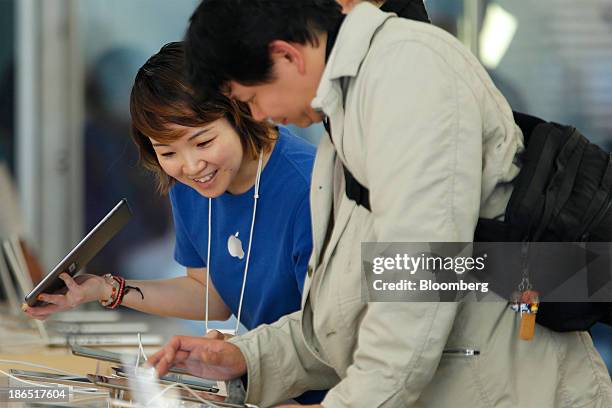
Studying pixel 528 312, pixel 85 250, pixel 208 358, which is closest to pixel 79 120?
pixel 85 250

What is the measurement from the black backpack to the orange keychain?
0.04ft

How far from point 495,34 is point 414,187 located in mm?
3186

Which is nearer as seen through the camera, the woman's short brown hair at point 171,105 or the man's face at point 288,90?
the man's face at point 288,90

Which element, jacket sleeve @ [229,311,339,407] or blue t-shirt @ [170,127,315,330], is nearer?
jacket sleeve @ [229,311,339,407]

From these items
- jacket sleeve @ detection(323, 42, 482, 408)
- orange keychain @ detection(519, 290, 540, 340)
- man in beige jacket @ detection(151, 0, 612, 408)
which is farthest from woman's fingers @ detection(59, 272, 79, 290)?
Result: orange keychain @ detection(519, 290, 540, 340)

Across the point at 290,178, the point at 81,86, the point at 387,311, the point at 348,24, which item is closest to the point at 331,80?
the point at 348,24

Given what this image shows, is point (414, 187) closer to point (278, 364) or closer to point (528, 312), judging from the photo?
point (528, 312)

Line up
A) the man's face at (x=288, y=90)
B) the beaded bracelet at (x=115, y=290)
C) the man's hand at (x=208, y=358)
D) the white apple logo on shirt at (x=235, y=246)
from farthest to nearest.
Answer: the beaded bracelet at (x=115, y=290) < the white apple logo on shirt at (x=235, y=246) < the man's hand at (x=208, y=358) < the man's face at (x=288, y=90)

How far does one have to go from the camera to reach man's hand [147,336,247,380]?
1772 mm

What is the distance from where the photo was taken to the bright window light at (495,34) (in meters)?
4.28

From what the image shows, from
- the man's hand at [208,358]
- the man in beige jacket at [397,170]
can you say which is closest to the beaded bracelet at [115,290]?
the man's hand at [208,358]

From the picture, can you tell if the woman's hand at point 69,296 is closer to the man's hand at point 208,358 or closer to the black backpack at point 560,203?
the man's hand at point 208,358

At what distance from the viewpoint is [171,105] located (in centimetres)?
188

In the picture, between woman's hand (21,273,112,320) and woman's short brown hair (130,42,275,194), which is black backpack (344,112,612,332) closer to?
woman's short brown hair (130,42,275,194)
